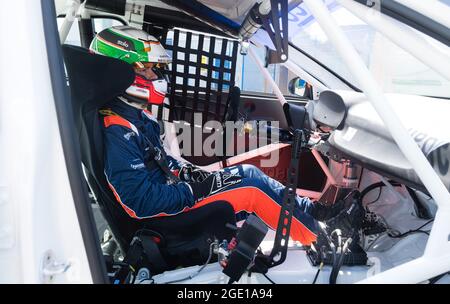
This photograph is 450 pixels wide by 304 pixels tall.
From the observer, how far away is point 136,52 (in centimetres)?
168

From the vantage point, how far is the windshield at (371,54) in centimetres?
179

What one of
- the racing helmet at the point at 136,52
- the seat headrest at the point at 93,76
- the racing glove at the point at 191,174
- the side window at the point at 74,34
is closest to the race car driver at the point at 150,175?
the racing helmet at the point at 136,52

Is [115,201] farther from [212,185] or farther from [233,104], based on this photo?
[233,104]

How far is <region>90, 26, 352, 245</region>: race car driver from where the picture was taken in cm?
145

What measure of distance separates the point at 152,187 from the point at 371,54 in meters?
1.28

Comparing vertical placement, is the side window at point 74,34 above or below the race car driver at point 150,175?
above

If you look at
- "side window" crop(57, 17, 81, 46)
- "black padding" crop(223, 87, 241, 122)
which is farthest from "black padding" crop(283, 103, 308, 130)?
"side window" crop(57, 17, 81, 46)

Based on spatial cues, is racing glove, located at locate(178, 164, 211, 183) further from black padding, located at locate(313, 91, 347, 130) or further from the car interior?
black padding, located at locate(313, 91, 347, 130)

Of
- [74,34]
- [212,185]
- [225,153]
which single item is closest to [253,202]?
[212,185]

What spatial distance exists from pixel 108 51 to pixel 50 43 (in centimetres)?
80

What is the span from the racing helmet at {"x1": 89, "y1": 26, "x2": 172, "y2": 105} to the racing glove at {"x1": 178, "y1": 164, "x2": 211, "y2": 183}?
440 millimetres

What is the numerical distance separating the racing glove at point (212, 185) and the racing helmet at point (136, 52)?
1.46ft

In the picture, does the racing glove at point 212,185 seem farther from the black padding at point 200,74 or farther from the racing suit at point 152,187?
the black padding at point 200,74
